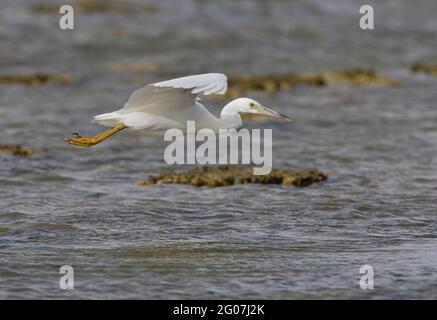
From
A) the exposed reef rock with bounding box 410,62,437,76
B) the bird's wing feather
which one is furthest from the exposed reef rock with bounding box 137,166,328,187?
the exposed reef rock with bounding box 410,62,437,76

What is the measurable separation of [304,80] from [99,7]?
36.5ft

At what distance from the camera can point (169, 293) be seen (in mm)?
8836

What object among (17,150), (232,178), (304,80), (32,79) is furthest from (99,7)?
(232,178)

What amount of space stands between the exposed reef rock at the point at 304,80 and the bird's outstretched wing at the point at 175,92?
8970 millimetres

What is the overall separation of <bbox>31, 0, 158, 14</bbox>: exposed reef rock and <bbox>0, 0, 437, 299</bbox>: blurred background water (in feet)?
5.47

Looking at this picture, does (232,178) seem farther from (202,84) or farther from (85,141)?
(202,84)

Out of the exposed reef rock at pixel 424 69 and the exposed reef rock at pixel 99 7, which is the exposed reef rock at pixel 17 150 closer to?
the exposed reef rock at pixel 424 69

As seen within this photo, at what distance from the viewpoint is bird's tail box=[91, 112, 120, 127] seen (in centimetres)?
1112

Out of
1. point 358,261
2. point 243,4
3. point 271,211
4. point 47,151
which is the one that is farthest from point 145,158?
point 243,4

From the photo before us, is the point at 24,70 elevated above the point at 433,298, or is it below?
above

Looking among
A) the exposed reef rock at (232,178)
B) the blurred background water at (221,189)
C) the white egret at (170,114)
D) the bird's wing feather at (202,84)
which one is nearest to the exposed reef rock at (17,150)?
the blurred background water at (221,189)

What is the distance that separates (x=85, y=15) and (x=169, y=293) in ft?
70.4

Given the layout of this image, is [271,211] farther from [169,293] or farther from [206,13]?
[206,13]

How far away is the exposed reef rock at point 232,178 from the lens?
42.7 ft
